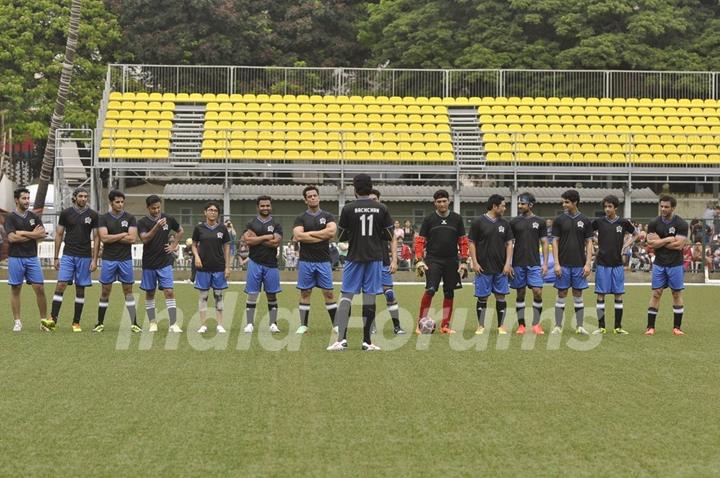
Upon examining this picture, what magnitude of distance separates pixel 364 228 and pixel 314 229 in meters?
2.01

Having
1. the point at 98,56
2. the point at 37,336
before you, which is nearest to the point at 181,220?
the point at 98,56

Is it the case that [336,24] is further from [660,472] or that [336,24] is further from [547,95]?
[660,472]

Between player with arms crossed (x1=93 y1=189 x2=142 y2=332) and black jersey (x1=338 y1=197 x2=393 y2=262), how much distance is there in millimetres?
3972

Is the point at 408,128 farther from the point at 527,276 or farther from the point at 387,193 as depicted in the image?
the point at 527,276

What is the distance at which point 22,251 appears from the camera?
16.7 m

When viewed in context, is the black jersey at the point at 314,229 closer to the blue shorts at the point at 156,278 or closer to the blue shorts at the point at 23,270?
the blue shorts at the point at 156,278

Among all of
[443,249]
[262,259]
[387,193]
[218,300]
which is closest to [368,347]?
[443,249]

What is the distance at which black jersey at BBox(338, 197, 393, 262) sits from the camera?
13.8 meters

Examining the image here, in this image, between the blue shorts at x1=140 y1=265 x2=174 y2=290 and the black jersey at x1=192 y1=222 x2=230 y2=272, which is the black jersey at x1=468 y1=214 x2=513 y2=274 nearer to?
the black jersey at x1=192 y1=222 x2=230 y2=272

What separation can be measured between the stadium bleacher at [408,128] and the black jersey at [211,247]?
19767mm

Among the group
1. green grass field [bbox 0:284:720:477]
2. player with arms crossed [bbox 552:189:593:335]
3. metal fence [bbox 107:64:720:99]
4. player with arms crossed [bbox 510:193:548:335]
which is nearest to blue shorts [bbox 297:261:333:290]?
green grass field [bbox 0:284:720:477]

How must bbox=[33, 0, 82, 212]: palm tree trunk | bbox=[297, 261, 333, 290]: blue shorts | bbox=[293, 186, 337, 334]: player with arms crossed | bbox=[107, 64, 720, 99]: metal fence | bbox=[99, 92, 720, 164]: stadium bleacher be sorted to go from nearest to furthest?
1. bbox=[293, 186, 337, 334]: player with arms crossed
2. bbox=[297, 261, 333, 290]: blue shorts
3. bbox=[33, 0, 82, 212]: palm tree trunk
4. bbox=[99, 92, 720, 164]: stadium bleacher
5. bbox=[107, 64, 720, 99]: metal fence

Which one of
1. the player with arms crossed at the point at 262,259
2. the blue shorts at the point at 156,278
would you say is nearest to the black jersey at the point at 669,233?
the player with arms crossed at the point at 262,259

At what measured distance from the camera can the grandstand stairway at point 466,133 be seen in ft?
127
